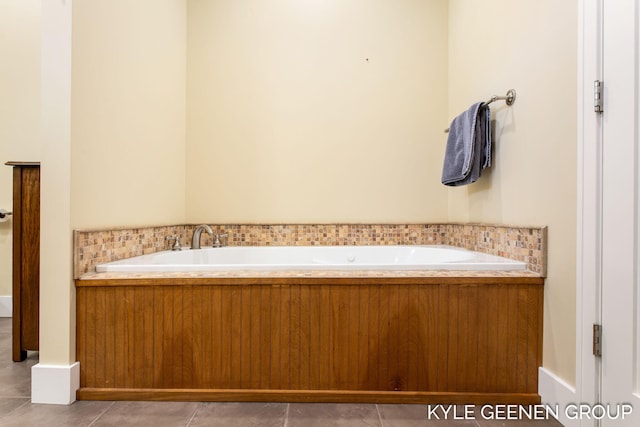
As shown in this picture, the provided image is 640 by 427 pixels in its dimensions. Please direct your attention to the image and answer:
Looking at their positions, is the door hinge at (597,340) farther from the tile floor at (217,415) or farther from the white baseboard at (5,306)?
the white baseboard at (5,306)

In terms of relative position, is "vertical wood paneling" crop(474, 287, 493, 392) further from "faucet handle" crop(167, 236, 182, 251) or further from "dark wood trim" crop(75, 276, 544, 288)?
"faucet handle" crop(167, 236, 182, 251)

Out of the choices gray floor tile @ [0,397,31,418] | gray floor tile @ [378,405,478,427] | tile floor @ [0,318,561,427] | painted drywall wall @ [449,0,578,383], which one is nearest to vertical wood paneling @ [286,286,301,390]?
tile floor @ [0,318,561,427]

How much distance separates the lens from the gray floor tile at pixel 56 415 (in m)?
1.29

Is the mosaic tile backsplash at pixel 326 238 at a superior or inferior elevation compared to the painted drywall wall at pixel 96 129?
inferior

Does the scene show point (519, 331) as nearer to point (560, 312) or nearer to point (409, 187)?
point (560, 312)

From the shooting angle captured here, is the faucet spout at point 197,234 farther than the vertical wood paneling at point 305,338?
Yes

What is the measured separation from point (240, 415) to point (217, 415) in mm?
90

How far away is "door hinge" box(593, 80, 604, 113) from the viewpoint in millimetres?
1179

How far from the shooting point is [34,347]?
180cm

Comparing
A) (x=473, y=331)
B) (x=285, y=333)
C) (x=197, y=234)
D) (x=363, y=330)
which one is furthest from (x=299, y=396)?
(x=197, y=234)

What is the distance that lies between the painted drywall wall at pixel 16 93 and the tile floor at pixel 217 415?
5.77 ft

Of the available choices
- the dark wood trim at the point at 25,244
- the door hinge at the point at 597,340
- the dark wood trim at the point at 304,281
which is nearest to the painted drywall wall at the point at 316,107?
the dark wood trim at the point at 25,244

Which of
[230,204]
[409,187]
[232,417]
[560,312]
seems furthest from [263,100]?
[560,312]

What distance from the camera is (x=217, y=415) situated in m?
1.35
